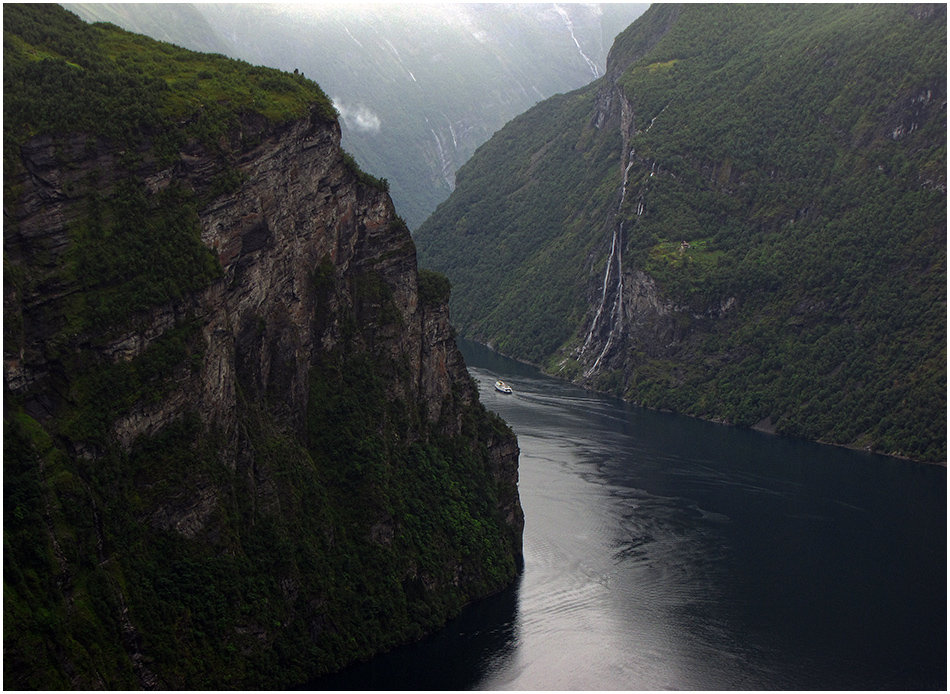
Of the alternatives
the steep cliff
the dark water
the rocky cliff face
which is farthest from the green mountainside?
the steep cliff

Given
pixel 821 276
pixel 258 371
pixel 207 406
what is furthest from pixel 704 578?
pixel 821 276

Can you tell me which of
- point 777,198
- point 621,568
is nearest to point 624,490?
point 621,568

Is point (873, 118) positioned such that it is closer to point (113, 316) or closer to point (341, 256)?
point (341, 256)

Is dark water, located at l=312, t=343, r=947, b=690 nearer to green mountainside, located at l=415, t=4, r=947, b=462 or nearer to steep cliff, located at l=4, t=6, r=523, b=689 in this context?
steep cliff, located at l=4, t=6, r=523, b=689

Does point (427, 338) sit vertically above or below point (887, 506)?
above

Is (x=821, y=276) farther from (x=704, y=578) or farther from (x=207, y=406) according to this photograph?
(x=207, y=406)

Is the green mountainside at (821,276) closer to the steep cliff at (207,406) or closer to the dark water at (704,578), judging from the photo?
the dark water at (704,578)
